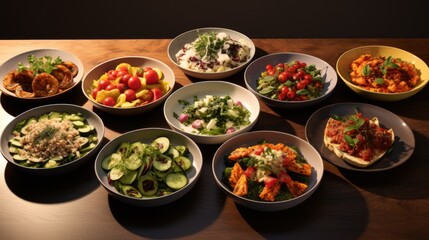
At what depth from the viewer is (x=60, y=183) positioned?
274 centimetres

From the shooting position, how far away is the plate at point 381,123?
108 inches

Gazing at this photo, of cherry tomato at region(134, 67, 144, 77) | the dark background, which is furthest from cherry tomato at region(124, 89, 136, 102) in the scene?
the dark background

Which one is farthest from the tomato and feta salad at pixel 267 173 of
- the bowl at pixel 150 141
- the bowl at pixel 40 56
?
the bowl at pixel 40 56

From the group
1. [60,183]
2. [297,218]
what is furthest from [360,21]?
[60,183]

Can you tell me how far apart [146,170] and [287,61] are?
5.71ft

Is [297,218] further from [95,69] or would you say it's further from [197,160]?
[95,69]

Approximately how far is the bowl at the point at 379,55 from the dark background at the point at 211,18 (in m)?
2.87

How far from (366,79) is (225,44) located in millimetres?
1207

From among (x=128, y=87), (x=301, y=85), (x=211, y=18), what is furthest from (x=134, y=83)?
(x=211, y=18)

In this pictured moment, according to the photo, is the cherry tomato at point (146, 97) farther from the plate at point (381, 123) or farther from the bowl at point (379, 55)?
the bowl at point (379, 55)

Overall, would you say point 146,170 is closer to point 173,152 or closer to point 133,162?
point 133,162

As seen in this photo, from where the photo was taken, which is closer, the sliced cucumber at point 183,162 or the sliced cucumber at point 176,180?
the sliced cucumber at point 176,180

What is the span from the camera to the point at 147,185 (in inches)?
101

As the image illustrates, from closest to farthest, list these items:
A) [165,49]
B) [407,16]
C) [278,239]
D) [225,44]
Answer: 1. [278,239]
2. [225,44]
3. [165,49]
4. [407,16]
